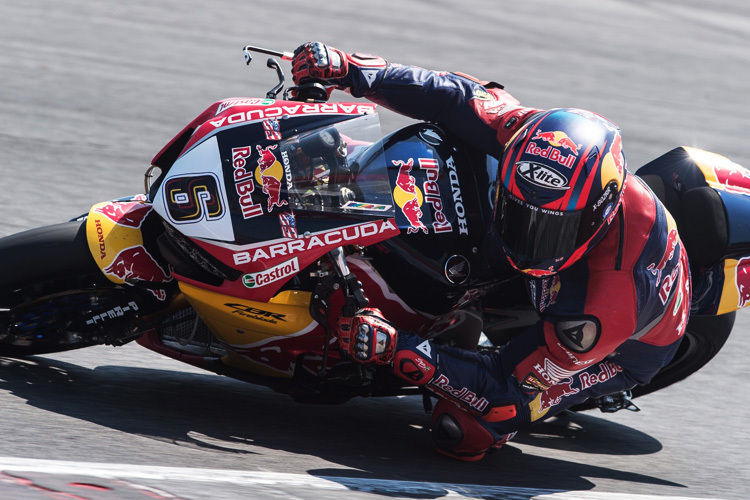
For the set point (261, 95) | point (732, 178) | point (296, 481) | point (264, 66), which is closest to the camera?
point (296, 481)

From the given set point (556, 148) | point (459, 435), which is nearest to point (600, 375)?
point (459, 435)

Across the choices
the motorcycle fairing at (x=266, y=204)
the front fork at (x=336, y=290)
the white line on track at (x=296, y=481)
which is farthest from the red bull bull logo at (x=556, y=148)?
the white line on track at (x=296, y=481)

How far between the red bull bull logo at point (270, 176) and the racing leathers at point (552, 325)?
742mm

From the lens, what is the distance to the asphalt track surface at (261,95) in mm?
3541

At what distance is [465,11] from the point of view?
1328 cm

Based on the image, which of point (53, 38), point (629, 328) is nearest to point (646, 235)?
point (629, 328)

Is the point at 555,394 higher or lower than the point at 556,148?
lower

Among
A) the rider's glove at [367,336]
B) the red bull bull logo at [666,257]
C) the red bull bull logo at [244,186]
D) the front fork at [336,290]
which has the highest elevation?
the red bull bull logo at [244,186]

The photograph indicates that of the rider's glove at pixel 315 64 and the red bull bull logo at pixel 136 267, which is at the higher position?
the rider's glove at pixel 315 64

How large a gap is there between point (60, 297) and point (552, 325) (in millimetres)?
1901

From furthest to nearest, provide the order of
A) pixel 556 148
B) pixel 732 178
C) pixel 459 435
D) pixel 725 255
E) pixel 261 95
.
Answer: pixel 261 95, pixel 732 178, pixel 725 255, pixel 459 435, pixel 556 148

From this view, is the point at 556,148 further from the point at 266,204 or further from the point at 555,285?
the point at 266,204

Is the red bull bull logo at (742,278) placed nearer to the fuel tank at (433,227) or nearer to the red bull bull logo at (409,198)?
the fuel tank at (433,227)

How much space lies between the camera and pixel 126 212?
392cm
